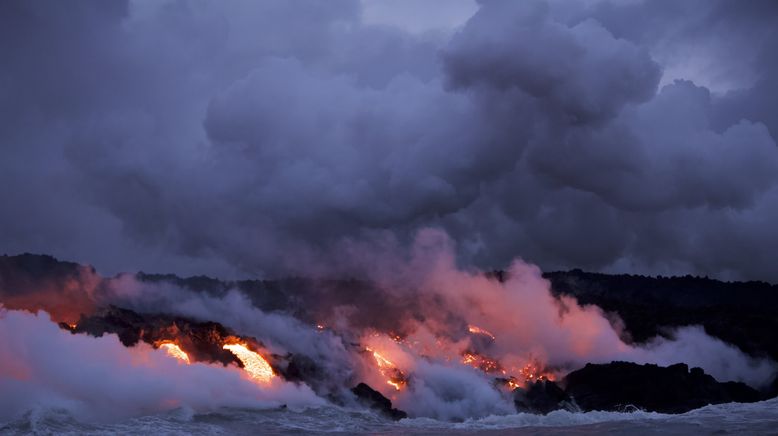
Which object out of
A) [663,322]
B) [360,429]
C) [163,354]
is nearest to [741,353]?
[663,322]

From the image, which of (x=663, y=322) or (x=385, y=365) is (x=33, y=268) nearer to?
(x=385, y=365)

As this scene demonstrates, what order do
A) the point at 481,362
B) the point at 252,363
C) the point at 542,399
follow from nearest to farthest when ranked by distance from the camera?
1. the point at 252,363
2. the point at 542,399
3. the point at 481,362

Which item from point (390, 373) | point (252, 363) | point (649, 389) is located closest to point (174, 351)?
point (252, 363)

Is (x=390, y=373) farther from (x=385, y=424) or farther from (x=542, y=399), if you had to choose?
(x=385, y=424)

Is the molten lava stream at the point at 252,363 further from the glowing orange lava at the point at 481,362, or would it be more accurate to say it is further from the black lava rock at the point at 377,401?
the glowing orange lava at the point at 481,362

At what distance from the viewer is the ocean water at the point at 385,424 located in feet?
107

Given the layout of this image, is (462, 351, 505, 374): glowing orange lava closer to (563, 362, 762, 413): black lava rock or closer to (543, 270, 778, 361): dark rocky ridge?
(563, 362, 762, 413): black lava rock

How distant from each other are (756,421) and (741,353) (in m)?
35.4

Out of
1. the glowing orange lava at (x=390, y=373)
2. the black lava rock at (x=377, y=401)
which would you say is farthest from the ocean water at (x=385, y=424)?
the glowing orange lava at (x=390, y=373)

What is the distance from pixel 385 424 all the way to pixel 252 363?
11.5 meters

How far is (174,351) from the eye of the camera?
149 feet

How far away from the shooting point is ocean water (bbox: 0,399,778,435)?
32.5m

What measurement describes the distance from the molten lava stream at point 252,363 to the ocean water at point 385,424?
4.91 metres

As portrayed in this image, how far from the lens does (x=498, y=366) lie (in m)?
57.3
